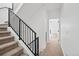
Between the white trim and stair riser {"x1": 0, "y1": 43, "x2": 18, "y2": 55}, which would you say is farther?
the white trim

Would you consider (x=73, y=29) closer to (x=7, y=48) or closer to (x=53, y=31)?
(x=7, y=48)

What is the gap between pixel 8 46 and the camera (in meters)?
2.59

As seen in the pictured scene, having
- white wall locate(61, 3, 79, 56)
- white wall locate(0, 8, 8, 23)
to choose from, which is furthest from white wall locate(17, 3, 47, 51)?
white wall locate(61, 3, 79, 56)

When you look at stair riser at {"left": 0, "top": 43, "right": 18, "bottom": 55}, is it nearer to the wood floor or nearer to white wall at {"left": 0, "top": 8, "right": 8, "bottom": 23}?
the wood floor

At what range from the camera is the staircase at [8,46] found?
241 cm

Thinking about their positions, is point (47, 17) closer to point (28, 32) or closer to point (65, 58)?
A: point (28, 32)

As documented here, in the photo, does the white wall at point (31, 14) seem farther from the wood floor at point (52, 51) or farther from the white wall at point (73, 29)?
the white wall at point (73, 29)

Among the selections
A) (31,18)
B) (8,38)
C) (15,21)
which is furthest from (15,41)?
(31,18)

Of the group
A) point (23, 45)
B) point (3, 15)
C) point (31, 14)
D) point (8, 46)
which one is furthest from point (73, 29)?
point (3, 15)

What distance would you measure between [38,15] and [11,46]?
251cm

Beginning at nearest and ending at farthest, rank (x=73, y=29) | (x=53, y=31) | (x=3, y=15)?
(x=73, y=29), (x=3, y=15), (x=53, y=31)

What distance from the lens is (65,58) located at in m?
1.79

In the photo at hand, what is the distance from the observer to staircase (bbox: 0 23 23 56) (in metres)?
2.41

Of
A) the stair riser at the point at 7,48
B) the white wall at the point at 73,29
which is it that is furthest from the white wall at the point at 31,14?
the white wall at the point at 73,29
